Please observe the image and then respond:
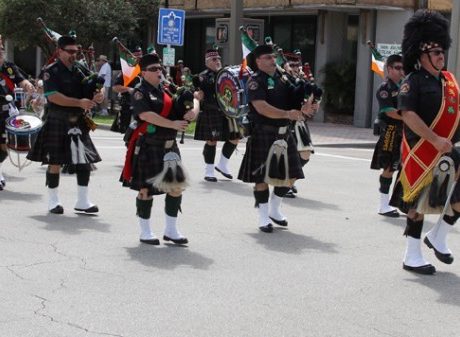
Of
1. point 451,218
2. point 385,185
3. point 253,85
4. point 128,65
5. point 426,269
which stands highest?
point 128,65

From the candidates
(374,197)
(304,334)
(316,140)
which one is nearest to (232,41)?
(316,140)

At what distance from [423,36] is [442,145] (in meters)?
0.87

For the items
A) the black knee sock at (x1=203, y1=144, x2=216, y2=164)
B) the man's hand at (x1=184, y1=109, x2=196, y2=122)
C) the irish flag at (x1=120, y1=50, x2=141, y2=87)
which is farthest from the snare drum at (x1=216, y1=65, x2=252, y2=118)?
the man's hand at (x1=184, y1=109, x2=196, y2=122)

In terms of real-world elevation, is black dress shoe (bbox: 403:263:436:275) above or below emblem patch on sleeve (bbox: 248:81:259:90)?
below

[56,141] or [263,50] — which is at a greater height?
[263,50]

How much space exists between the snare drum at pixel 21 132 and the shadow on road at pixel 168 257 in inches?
130

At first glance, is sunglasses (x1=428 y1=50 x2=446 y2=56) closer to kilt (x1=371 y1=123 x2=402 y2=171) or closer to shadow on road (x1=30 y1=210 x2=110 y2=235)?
kilt (x1=371 y1=123 x2=402 y2=171)

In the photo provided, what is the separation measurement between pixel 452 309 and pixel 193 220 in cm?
356

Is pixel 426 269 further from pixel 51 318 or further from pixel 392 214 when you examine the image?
pixel 51 318

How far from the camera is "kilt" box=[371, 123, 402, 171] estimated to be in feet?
30.4

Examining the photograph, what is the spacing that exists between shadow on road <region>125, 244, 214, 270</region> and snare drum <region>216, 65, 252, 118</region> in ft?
9.97

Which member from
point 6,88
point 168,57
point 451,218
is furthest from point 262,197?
point 168,57

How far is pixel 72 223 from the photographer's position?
27.0 ft

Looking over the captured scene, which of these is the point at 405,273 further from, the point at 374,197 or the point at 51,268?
the point at 374,197
